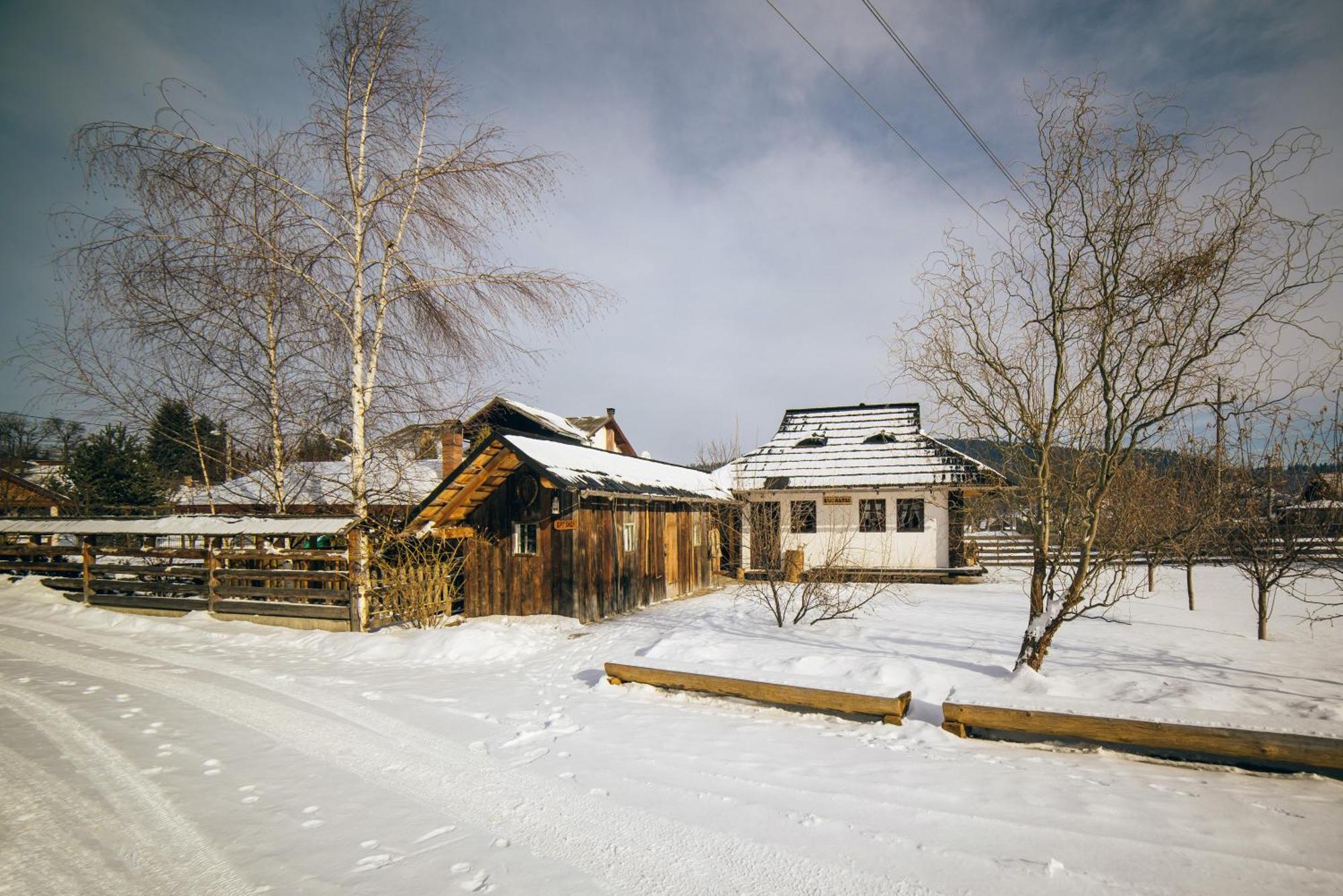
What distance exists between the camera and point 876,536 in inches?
793

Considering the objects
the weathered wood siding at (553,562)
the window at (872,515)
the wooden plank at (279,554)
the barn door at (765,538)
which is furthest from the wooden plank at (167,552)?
the window at (872,515)

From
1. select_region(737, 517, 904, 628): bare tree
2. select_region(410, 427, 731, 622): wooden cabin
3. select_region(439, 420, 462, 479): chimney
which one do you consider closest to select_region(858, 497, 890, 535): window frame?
select_region(737, 517, 904, 628): bare tree

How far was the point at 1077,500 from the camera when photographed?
24.1 feet

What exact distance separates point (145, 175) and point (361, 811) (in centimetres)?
998

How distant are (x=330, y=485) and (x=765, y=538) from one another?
14317mm

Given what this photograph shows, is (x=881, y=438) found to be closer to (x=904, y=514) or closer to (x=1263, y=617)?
(x=904, y=514)

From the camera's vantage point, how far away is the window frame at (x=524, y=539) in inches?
509

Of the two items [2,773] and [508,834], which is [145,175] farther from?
[508,834]

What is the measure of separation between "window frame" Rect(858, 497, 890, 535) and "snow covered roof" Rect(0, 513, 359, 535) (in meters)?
15.1

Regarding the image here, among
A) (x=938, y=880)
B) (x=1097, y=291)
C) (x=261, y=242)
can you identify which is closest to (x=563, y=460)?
(x=261, y=242)

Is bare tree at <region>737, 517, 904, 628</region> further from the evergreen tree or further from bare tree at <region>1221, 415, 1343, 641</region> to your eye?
the evergreen tree

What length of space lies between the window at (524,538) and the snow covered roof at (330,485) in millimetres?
2175

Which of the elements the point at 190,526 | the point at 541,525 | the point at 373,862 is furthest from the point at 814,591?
the point at 190,526

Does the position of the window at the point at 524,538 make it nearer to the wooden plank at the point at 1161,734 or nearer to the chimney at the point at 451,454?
the chimney at the point at 451,454
